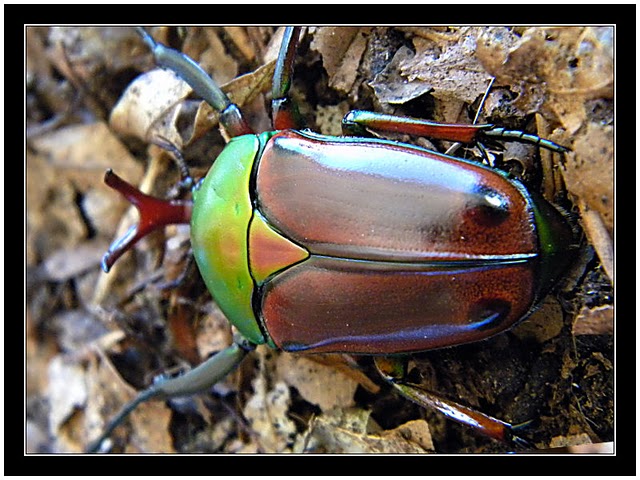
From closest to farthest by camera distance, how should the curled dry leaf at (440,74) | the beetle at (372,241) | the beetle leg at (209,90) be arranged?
the beetle at (372,241) < the curled dry leaf at (440,74) < the beetle leg at (209,90)

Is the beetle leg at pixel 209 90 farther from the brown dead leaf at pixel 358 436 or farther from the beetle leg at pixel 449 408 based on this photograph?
the brown dead leaf at pixel 358 436

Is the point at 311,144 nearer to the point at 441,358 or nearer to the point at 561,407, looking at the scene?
the point at 441,358

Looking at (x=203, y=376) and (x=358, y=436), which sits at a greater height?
(x=203, y=376)

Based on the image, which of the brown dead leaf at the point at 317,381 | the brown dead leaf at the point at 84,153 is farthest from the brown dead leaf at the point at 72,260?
the brown dead leaf at the point at 317,381

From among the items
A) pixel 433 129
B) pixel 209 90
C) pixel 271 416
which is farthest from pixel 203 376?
pixel 433 129

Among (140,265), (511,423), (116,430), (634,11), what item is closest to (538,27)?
(634,11)

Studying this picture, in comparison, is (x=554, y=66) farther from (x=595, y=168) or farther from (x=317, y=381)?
(x=317, y=381)
